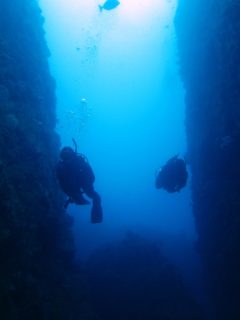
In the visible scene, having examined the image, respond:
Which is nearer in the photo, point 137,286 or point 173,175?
point 173,175

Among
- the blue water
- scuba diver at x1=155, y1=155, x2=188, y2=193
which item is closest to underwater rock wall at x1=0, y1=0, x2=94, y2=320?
scuba diver at x1=155, y1=155, x2=188, y2=193

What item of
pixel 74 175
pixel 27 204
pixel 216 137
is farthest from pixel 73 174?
pixel 216 137

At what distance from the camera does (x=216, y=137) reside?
10570 millimetres

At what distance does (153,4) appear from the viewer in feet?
150

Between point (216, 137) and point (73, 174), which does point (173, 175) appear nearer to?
point (73, 174)

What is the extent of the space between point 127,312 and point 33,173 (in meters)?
7.20

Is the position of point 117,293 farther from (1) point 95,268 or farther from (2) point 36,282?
(2) point 36,282

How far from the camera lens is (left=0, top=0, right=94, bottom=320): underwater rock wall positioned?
5934 mm

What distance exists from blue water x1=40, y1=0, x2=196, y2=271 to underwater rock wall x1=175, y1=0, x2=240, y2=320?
17430 millimetres

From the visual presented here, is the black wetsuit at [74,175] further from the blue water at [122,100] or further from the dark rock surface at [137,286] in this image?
the blue water at [122,100]

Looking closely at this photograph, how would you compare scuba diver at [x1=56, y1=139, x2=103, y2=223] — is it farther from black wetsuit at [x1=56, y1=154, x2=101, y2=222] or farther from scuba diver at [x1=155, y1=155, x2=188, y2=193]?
scuba diver at [x1=155, y1=155, x2=188, y2=193]

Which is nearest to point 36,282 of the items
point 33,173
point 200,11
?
point 33,173

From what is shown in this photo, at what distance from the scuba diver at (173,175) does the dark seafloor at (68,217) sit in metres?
2.15

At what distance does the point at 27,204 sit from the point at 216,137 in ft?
20.5
